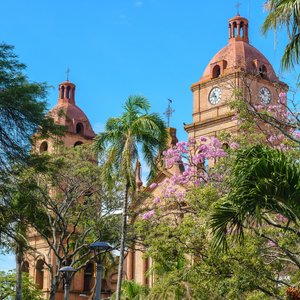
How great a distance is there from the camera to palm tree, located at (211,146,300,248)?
13.1 meters

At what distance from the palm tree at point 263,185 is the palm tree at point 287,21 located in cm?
253

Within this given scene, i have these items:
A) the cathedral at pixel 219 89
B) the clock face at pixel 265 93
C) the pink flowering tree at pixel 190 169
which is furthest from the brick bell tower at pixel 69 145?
the pink flowering tree at pixel 190 169

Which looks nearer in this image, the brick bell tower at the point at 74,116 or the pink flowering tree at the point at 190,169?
the pink flowering tree at the point at 190,169

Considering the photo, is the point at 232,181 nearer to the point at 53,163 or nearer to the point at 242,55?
the point at 53,163

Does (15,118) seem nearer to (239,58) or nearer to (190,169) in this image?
(190,169)

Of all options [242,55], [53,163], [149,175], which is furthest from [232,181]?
[242,55]

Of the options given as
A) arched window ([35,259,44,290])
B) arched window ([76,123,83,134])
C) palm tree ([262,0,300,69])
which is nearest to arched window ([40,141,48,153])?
arched window ([76,123,83,134])

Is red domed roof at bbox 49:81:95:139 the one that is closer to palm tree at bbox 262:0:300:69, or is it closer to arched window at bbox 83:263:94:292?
arched window at bbox 83:263:94:292

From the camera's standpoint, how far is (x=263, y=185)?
43.0 feet

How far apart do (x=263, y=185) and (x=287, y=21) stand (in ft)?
11.8

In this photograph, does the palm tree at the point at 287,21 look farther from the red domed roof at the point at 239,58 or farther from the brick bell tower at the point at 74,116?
the brick bell tower at the point at 74,116

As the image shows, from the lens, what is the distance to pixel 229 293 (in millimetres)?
23703

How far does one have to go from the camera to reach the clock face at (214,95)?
51.4 meters

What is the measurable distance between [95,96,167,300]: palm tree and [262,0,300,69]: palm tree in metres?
13.1
